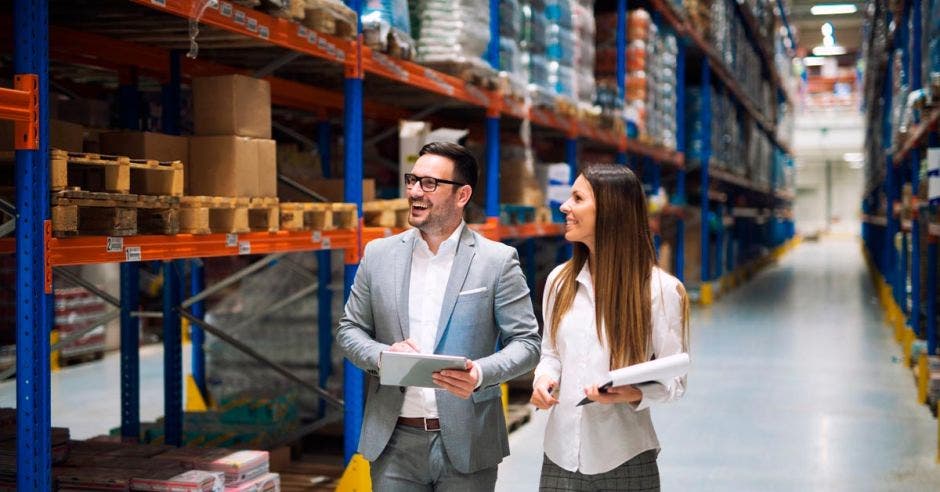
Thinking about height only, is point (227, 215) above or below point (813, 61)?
below

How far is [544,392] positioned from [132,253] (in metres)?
1.59

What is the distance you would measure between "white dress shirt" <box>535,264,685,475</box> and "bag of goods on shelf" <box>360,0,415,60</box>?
269cm

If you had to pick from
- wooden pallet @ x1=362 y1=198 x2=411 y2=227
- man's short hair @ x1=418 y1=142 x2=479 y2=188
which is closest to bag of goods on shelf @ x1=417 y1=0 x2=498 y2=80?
wooden pallet @ x1=362 y1=198 x2=411 y2=227

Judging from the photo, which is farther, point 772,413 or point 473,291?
point 772,413

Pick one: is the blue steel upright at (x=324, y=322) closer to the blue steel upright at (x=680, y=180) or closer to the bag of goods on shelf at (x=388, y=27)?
the bag of goods on shelf at (x=388, y=27)

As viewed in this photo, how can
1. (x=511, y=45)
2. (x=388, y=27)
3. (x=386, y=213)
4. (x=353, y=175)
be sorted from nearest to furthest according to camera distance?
(x=353, y=175), (x=388, y=27), (x=386, y=213), (x=511, y=45)

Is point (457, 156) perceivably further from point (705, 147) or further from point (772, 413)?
point (705, 147)

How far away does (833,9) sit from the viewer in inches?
1299

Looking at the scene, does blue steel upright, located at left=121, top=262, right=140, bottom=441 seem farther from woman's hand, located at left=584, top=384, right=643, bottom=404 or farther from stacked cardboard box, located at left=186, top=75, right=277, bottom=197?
woman's hand, located at left=584, top=384, right=643, bottom=404

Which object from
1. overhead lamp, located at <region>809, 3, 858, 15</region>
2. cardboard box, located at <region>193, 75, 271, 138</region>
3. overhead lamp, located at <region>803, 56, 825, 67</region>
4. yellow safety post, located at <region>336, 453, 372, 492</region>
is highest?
overhead lamp, located at <region>803, 56, 825, 67</region>

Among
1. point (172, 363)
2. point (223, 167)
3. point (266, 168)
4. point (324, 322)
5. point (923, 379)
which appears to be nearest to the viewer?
point (223, 167)

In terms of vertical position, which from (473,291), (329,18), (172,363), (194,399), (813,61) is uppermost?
(813,61)

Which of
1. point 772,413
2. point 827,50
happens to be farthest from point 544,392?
point 827,50

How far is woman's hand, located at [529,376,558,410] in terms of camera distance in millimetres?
2668
